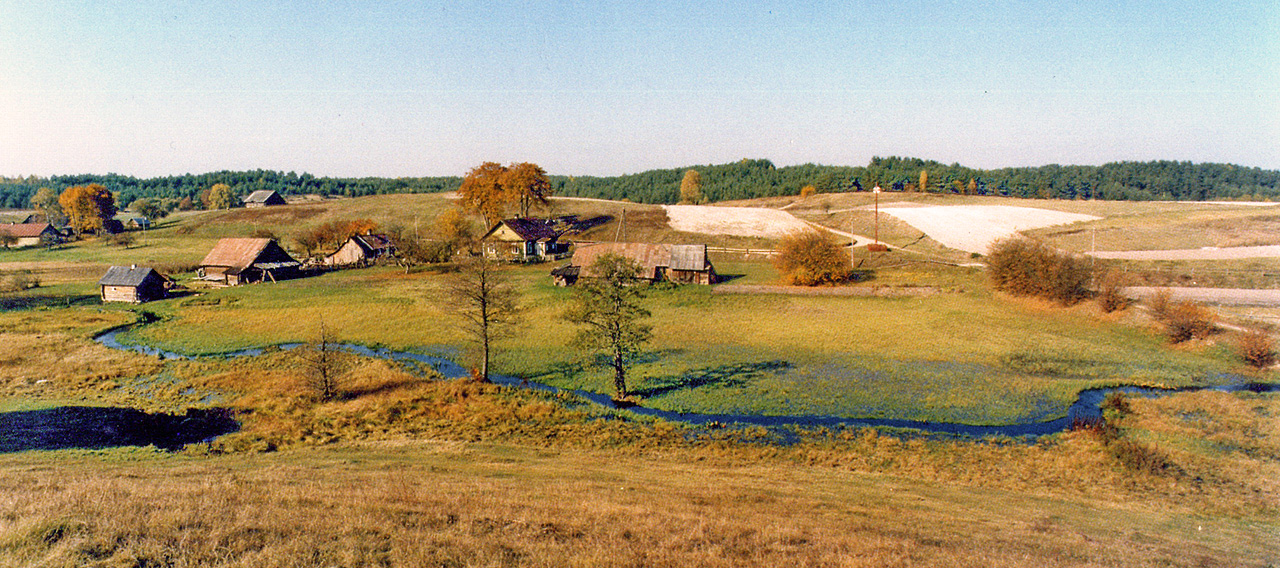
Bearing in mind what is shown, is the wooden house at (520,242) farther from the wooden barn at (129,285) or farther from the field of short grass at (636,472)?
the field of short grass at (636,472)

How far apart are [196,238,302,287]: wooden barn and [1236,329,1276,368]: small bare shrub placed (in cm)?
7445

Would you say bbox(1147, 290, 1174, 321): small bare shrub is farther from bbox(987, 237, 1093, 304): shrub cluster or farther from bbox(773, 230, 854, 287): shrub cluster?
bbox(773, 230, 854, 287): shrub cluster

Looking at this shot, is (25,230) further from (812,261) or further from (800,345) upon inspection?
(800,345)

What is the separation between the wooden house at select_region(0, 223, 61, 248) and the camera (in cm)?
8644

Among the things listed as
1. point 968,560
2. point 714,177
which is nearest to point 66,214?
point 968,560

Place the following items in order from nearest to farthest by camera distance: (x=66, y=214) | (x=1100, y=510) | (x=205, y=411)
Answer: (x=1100, y=510) → (x=205, y=411) → (x=66, y=214)

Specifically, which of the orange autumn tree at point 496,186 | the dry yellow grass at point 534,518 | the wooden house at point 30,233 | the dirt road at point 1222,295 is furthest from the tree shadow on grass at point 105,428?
the wooden house at point 30,233

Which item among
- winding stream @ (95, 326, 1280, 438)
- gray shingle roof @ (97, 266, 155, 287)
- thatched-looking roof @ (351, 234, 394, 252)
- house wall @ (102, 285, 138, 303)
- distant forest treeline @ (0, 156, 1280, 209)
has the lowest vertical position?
winding stream @ (95, 326, 1280, 438)

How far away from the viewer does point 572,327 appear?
40625 mm

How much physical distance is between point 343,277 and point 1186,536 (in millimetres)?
65008

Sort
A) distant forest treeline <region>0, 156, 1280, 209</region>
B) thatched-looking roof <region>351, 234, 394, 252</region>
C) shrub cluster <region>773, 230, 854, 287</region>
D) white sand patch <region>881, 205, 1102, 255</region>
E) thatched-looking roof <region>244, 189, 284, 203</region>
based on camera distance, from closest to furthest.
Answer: shrub cluster <region>773, 230, 854, 287</region>, thatched-looking roof <region>351, 234, 394, 252</region>, white sand patch <region>881, 205, 1102, 255</region>, thatched-looking roof <region>244, 189, 284, 203</region>, distant forest treeline <region>0, 156, 1280, 209</region>

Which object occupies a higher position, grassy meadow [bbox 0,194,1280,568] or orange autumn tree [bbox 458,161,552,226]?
orange autumn tree [bbox 458,161,552,226]

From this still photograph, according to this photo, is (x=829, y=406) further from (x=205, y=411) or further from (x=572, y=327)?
(x=205, y=411)

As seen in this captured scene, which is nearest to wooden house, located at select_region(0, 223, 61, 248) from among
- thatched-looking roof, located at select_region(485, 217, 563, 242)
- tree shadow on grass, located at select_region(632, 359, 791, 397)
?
thatched-looking roof, located at select_region(485, 217, 563, 242)
